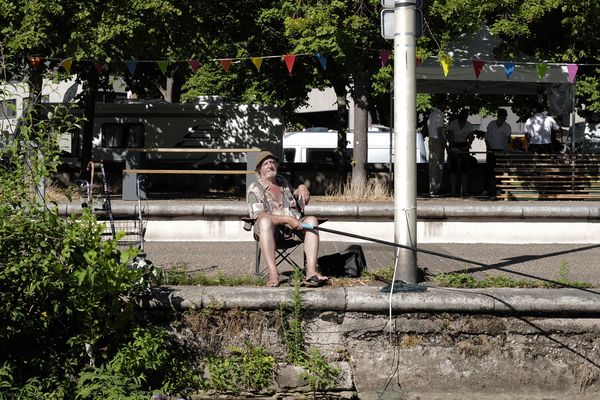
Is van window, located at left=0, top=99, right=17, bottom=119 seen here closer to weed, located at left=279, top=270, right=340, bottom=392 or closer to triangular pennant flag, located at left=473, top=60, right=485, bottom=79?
weed, located at left=279, top=270, right=340, bottom=392

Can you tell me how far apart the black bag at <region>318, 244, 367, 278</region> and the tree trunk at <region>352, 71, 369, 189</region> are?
31.8 feet

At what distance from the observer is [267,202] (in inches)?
337

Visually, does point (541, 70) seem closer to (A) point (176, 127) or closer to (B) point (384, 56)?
(B) point (384, 56)

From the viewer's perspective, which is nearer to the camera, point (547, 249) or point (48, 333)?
point (48, 333)

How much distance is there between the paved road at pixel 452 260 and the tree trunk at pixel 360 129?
6.30m

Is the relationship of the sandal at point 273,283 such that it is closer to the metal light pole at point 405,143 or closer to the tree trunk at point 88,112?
the metal light pole at point 405,143

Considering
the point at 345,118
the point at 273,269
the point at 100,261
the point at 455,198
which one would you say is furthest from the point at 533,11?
the point at 100,261

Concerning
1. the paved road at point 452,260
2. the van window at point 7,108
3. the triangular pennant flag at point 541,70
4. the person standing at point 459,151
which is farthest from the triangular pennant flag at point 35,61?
the van window at point 7,108

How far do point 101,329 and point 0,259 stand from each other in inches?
32.1

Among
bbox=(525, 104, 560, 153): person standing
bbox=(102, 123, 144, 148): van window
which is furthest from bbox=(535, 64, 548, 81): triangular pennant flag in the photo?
bbox=(102, 123, 144, 148): van window

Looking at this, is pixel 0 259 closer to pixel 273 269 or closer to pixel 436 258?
pixel 273 269

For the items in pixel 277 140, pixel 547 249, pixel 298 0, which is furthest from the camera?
pixel 277 140

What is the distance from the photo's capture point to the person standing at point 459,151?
61.4 feet

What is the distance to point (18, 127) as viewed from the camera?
6965mm
